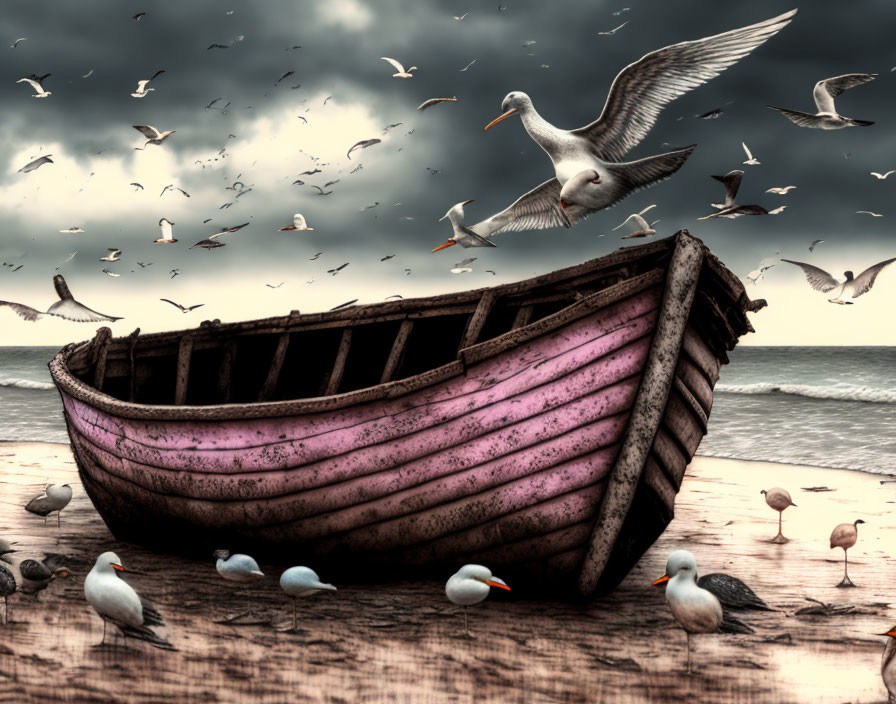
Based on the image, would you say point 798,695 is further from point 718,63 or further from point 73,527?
point 73,527

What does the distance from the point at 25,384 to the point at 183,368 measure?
2664 centimetres

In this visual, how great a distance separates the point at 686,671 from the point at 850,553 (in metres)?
3.25

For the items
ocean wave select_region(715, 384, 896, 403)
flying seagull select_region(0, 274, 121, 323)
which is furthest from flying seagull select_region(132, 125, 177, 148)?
ocean wave select_region(715, 384, 896, 403)

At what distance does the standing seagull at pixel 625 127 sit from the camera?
5.05 m

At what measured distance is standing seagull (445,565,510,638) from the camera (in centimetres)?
366

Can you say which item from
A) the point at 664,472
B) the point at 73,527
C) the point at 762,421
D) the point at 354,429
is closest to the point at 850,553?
the point at 664,472

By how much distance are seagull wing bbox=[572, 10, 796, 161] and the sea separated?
289 inches

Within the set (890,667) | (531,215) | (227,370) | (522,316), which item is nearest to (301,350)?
(227,370)

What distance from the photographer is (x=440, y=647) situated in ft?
12.2

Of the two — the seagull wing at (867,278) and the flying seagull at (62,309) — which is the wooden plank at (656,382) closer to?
the seagull wing at (867,278)

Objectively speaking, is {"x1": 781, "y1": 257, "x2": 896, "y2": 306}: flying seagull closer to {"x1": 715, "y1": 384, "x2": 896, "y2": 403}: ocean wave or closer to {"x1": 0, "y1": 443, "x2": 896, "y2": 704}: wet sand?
{"x1": 0, "y1": 443, "x2": 896, "y2": 704}: wet sand

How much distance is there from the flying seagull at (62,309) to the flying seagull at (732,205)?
17.9 ft

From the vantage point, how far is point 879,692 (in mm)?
3273

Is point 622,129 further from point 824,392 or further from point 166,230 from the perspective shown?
point 824,392
